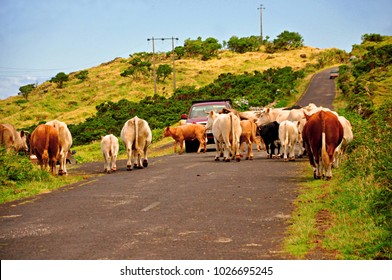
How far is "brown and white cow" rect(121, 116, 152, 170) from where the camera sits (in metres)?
20.3

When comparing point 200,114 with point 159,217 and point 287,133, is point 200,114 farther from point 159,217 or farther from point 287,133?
point 159,217

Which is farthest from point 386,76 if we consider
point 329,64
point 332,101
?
point 329,64

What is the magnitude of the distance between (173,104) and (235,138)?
40.3 m

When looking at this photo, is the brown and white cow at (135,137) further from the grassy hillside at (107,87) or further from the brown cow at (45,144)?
the grassy hillside at (107,87)

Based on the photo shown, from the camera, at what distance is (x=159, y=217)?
10.7 m

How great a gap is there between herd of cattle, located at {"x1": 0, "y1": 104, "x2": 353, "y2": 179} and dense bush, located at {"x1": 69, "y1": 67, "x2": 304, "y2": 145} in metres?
25.0

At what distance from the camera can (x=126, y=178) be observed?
17.6 meters

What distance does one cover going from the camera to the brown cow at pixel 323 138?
14.7 meters

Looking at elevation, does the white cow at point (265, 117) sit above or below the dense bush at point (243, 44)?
below

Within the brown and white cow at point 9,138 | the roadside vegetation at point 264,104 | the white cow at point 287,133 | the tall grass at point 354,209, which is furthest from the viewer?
the brown and white cow at point 9,138

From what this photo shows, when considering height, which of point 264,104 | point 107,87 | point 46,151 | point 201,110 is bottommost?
point 46,151

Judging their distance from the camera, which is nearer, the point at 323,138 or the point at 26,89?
the point at 323,138

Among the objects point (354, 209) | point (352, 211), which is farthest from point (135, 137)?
point (352, 211)

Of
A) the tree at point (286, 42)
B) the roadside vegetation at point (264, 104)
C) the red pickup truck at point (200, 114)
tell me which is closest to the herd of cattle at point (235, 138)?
the roadside vegetation at point (264, 104)
